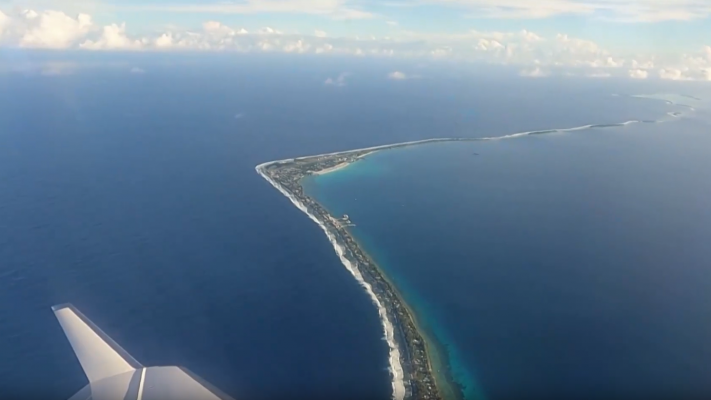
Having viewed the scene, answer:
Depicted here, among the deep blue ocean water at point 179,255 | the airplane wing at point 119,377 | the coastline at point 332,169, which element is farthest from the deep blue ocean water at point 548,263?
the airplane wing at point 119,377

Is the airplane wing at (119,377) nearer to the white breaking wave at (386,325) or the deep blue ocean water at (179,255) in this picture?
the deep blue ocean water at (179,255)

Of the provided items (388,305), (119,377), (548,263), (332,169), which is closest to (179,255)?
(388,305)

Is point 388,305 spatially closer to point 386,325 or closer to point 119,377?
point 386,325

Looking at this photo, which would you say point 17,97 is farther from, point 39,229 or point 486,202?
point 486,202

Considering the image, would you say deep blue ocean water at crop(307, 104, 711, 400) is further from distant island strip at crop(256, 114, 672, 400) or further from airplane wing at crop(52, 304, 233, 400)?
airplane wing at crop(52, 304, 233, 400)

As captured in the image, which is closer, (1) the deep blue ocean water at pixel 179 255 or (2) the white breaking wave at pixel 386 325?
(2) the white breaking wave at pixel 386 325
